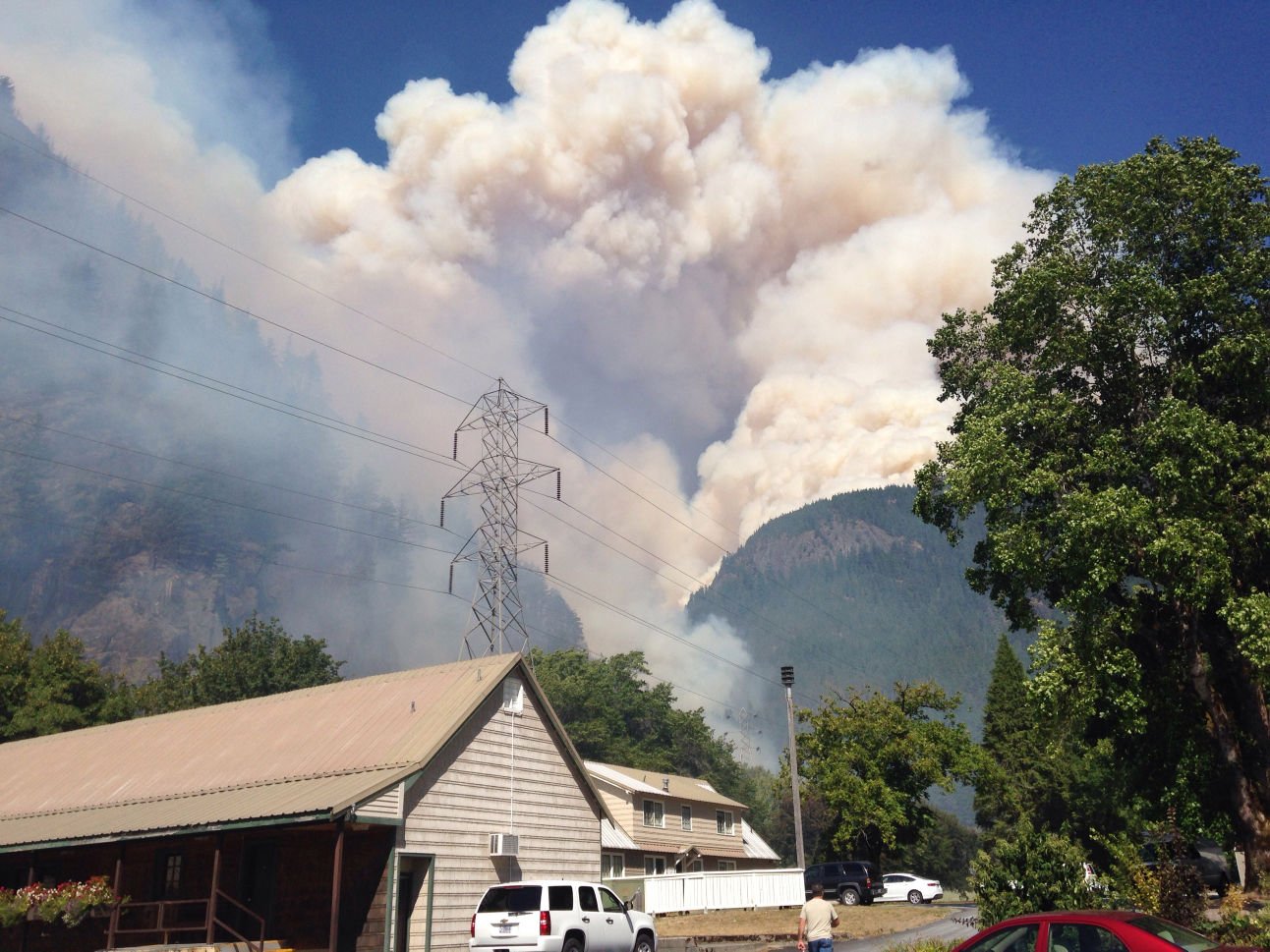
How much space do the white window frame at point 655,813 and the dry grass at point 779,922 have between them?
13.4 m

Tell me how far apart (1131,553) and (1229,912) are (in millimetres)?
8538

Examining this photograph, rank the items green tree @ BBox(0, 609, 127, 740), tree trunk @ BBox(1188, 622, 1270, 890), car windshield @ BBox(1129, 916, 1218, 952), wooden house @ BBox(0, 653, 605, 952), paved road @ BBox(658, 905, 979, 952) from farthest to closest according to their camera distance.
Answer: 1. green tree @ BBox(0, 609, 127, 740)
2. paved road @ BBox(658, 905, 979, 952)
3. tree trunk @ BBox(1188, 622, 1270, 890)
4. wooden house @ BBox(0, 653, 605, 952)
5. car windshield @ BBox(1129, 916, 1218, 952)

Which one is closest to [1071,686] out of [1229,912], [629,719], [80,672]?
[1229,912]

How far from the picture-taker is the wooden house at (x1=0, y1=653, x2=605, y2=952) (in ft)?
83.1

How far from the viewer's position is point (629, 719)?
125 m

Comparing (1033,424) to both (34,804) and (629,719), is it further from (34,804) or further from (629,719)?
(629,719)

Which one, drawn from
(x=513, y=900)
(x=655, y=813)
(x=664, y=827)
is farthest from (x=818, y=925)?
(x=664, y=827)

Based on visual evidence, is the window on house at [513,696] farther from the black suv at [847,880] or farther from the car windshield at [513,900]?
the black suv at [847,880]

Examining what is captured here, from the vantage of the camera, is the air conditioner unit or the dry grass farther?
the dry grass

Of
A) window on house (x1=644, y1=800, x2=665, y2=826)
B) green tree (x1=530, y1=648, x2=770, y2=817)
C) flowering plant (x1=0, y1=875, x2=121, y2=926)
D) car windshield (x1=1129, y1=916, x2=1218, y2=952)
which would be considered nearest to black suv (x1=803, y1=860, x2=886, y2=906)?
window on house (x1=644, y1=800, x2=665, y2=826)

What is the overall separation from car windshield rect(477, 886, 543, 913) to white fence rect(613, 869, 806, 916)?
22485 millimetres

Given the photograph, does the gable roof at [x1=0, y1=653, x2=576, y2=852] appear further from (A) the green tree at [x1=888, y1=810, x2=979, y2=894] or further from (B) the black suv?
(A) the green tree at [x1=888, y1=810, x2=979, y2=894]

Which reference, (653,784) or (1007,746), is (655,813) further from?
(1007,746)

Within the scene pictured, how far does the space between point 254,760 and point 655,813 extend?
3350cm
